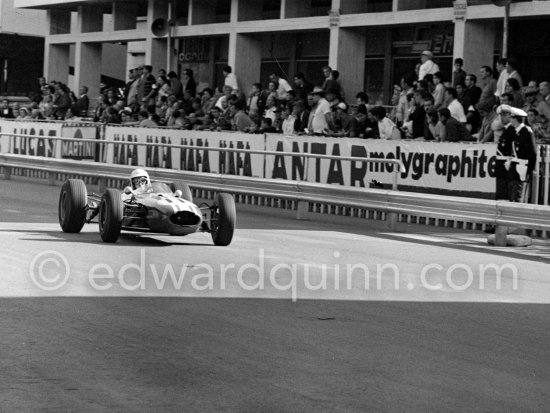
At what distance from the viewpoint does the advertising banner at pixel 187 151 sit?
22.8 metres

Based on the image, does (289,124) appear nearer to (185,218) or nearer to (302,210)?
(302,210)

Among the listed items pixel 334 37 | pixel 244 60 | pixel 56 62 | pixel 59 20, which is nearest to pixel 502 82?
pixel 334 37

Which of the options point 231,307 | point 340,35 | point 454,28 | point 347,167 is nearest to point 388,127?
point 347,167

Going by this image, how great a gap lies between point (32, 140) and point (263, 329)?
2168cm

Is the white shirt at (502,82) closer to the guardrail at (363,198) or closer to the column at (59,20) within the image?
A: the guardrail at (363,198)

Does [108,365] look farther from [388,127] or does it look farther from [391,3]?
[391,3]

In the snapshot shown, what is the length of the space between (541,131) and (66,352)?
12.6 metres

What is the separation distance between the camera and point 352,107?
27.9 metres

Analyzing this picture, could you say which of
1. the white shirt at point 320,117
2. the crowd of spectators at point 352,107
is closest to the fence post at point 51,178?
the crowd of spectators at point 352,107

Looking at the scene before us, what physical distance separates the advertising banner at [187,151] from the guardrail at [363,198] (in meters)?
0.70

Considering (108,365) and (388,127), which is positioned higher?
(388,127)

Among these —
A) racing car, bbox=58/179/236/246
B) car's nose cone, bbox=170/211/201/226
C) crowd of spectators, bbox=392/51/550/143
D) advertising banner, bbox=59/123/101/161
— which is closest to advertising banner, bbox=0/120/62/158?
advertising banner, bbox=59/123/101/161

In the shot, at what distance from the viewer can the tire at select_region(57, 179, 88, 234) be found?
15.1 meters

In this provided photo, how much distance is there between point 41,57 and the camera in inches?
2037
